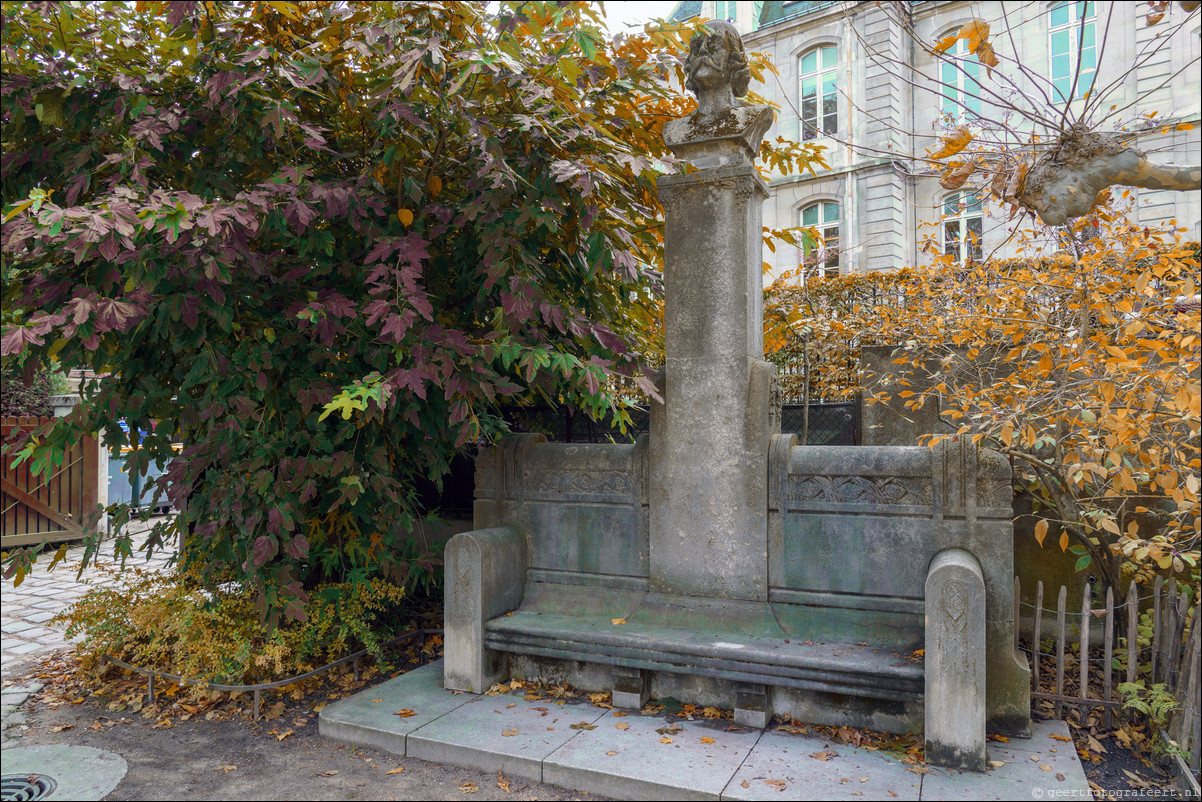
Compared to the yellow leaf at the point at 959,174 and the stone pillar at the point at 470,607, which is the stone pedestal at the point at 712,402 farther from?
the yellow leaf at the point at 959,174

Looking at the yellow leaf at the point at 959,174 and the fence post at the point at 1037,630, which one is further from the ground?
the yellow leaf at the point at 959,174

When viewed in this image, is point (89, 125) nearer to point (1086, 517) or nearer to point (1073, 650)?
point (1086, 517)

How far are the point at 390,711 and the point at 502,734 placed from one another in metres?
0.80

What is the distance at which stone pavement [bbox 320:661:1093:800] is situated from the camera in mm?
3402

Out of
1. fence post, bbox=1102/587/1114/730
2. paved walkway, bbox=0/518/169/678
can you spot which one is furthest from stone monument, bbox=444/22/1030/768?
paved walkway, bbox=0/518/169/678

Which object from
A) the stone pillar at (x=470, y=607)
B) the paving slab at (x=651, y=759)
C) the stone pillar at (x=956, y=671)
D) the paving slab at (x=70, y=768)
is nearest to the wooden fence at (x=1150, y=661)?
the stone pillar at (x=956, y=671)

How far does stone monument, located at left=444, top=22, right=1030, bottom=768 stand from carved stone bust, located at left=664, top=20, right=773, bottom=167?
0.05 ft

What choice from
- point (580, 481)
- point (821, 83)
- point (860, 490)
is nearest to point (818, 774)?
point (860, 490)

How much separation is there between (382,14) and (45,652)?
576 cm

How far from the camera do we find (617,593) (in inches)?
195

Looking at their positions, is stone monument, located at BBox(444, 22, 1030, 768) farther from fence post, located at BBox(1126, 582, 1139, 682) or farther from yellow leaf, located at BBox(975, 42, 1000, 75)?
yellow leaf, located at BBox(975, 42, 1000, 75)

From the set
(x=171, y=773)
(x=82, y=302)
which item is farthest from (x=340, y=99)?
(x=171, y=773)

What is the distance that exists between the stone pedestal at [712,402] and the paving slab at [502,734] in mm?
1055

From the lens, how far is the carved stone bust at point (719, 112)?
483cm
